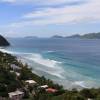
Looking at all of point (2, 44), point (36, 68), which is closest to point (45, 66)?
point (36, 68)

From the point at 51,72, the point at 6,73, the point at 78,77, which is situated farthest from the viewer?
the point at 51,72

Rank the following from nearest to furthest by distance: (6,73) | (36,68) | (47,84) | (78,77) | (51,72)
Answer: (47,84)
(6,73)
(78,77)
(51,72)
(36,68)

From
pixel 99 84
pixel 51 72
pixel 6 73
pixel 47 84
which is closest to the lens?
pixel 47 84

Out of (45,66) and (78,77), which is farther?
(45,66)

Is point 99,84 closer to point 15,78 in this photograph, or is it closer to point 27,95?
point 15,78

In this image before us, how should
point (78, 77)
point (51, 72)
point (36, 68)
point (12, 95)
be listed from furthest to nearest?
point (36, 68) < point (51, 72) < point (78, 77) < point (12, 95)

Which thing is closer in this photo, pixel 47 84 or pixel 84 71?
pixel 47 84

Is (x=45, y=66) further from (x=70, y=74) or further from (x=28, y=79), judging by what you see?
(x=28, y=79)

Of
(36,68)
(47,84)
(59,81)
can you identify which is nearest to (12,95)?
(47,84)
